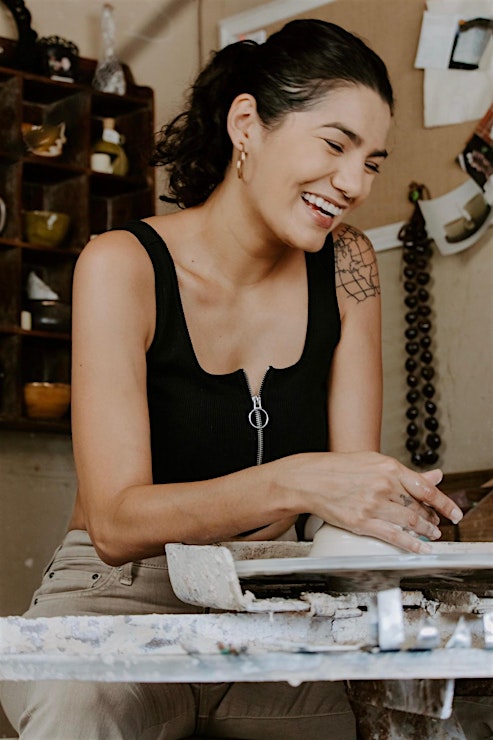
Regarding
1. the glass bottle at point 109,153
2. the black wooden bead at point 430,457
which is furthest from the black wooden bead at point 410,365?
the glass bottle at point 109,153

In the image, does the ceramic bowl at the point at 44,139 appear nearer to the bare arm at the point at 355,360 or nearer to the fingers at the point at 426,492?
the bare arm at the point at 355,360

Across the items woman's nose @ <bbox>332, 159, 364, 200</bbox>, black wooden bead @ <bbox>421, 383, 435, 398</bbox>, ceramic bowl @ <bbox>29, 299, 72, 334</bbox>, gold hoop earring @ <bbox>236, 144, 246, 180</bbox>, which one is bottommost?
black wooden bead @ <bbox>421, 383, 435, 398</bbox>

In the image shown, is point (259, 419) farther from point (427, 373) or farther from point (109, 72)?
point (109, 72)

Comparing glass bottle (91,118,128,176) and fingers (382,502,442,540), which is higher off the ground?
glass bottle (91,118,128,176)

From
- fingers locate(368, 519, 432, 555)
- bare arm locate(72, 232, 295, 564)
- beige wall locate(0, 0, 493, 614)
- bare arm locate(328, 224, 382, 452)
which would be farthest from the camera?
beige wall locate(0, 0, 493, 614)

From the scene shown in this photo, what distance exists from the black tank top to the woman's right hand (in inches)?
17.8

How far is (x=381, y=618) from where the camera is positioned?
0.78m

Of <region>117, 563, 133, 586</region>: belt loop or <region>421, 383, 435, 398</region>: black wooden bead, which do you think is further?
<region>421, 383, 435, 398</region>: black wooden bead

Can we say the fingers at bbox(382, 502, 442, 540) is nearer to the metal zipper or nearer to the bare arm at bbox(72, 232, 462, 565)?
the bare arm at bbox(72, 232, 462, 565)

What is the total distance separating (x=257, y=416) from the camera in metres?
1.48

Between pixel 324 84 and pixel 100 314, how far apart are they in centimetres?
45

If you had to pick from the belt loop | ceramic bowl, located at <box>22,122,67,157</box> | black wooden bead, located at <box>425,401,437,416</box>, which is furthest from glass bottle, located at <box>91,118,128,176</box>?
the belt loop

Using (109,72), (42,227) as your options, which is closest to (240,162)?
(42,227)

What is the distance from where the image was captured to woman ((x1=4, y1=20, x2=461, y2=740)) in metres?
1.03
